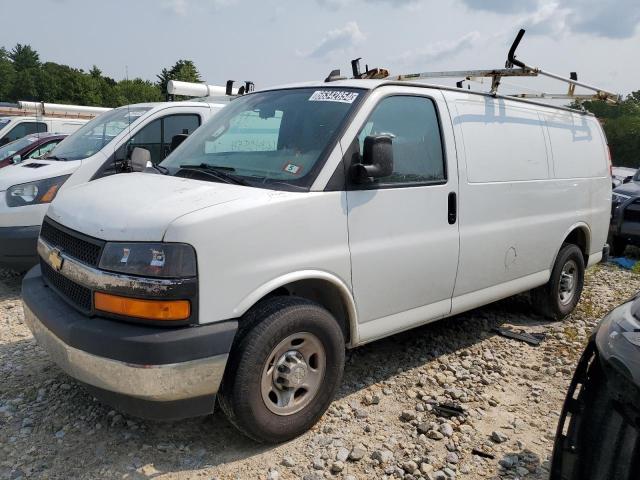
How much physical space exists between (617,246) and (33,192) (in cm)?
892

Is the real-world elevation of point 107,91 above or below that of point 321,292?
above

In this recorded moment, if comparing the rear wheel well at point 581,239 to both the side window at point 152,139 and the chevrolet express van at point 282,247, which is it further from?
the side window at point 152,139

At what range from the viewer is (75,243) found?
120 inches

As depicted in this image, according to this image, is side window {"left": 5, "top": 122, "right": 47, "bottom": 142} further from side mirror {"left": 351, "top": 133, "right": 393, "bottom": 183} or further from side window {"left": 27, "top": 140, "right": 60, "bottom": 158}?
side mirror {"left": 351, "top": 133, "right": 393, "bottom": 183}

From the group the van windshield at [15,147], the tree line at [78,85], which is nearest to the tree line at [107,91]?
the tree line at [78,85]

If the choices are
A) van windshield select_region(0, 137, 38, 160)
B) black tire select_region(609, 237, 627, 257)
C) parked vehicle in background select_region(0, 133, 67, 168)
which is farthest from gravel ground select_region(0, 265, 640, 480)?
van windshield select_region(0, 137, 38, 160)

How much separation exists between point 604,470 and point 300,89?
287 cm

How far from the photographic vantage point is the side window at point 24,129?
45.0 feet

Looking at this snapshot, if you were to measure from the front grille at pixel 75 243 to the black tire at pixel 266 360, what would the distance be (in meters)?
0.84

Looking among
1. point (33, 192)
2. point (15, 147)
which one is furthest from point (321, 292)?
point (15, 147)

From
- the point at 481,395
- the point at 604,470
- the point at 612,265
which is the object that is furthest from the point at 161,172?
the point at 612,265

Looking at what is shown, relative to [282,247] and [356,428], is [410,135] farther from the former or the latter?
[356,428]

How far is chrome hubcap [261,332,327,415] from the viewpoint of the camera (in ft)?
9.88

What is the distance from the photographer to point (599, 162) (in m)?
5.73
